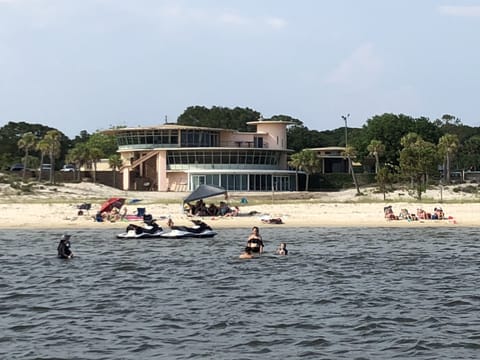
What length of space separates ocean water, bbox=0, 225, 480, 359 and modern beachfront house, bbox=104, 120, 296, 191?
1691 inches

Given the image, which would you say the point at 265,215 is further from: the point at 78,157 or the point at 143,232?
the point at 78,157

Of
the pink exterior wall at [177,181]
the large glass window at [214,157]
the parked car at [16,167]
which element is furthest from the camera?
the parked car at [16,167]

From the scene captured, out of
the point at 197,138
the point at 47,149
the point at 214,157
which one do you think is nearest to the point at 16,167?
the point at 47,149

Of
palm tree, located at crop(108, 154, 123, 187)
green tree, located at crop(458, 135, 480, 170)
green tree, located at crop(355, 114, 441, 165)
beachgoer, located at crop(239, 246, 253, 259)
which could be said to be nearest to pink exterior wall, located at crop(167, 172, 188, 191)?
palm tree, located at crop(108, 154, 123, 187)

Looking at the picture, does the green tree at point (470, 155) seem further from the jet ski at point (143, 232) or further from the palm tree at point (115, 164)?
the jet ski at point (143, 232)

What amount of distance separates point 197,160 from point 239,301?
5967 centimetres


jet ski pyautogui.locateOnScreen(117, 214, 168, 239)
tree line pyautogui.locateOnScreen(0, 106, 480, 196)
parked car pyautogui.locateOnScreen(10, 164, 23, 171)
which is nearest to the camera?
jet ski pyautogui.locateOnScreen(117, 214, 168, 239)

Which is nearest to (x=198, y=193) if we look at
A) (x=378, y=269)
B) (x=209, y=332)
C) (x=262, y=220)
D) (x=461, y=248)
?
(x=262, y=220)

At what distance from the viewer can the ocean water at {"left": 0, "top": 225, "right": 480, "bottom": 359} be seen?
1533 cm

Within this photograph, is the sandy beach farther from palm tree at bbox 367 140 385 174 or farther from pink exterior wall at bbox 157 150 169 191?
palm tree at bbox 367 140 385 174

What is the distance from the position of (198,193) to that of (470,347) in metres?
29.9

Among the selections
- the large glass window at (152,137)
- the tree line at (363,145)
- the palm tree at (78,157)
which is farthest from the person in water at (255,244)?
the palm tree at (78,157)

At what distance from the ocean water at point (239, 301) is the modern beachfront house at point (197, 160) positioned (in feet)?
141

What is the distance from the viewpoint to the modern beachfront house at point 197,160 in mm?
78125
